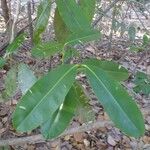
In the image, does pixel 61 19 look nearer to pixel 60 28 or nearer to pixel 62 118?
pixel 60 28

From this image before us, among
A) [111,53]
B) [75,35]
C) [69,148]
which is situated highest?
[75,35]

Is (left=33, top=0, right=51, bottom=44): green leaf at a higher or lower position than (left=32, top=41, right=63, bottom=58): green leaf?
higher

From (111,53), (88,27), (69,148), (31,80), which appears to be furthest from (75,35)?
(111,53)

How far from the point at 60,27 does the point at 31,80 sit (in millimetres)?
244

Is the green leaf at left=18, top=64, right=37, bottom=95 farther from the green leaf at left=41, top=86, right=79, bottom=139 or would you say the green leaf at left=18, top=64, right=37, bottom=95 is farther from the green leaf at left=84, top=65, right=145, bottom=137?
the green leaf at left=84, top=65, right=145, bottom=137

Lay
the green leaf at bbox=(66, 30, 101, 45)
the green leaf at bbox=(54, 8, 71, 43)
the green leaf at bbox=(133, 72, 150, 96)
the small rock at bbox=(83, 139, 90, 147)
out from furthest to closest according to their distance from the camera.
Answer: the small rock at bbox=(83, 139, 90, 147) → the green leaf at bbox=(133, 72, 150, 96) → the green leaf at bbox=(54, 8, 71, 43) → the green leaf at bbox=(66, 30, 101, 45)

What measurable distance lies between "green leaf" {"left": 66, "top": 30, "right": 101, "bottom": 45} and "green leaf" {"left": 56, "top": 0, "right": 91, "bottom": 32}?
6 centimetres

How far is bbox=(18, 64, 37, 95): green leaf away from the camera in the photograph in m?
1.13

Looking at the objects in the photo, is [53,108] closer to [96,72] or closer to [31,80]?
[96,72]

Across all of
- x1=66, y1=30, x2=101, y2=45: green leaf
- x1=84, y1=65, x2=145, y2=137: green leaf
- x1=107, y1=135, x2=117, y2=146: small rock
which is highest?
x1=66, y1=30, x2=101, y2=45: green leaf

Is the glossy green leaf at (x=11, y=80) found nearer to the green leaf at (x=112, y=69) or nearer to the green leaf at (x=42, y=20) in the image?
the green leaf at (x=42, y=20)

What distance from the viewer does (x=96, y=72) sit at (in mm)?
917

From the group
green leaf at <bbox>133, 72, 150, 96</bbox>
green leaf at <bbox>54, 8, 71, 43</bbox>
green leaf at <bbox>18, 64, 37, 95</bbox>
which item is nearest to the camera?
green leaf at <bbox>18, 64, 37, 95</bbox>

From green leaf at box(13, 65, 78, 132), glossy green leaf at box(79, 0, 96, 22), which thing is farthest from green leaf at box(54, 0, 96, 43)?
green leaf at box(13, 65, 78, 132)
